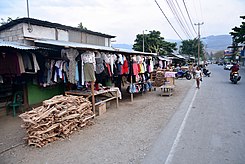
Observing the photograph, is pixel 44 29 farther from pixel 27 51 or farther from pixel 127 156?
pixel 127 156

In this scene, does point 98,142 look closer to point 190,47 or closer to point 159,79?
point 159,79

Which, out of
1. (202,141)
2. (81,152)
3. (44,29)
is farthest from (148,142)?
(44,29)

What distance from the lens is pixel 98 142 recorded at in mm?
4859

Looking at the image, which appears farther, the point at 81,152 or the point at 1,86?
the point at 1,86

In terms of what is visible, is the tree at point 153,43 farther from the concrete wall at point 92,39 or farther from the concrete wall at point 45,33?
the concrete wall at point 45,33

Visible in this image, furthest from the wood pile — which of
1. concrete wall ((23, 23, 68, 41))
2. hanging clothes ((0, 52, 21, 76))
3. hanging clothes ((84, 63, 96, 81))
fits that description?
hanging clothes ((0, 52, 21, 76))

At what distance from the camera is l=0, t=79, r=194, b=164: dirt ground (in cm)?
405

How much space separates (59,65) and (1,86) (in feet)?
8.92

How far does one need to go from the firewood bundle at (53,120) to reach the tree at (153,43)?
28.4m

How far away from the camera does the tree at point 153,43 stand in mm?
33094

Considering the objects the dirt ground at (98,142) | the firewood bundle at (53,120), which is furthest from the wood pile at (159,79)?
the firewood bundle at (53,120)

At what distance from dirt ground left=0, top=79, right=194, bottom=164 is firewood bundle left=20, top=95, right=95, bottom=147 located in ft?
0.69

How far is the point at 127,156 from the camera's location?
4066 millimetres

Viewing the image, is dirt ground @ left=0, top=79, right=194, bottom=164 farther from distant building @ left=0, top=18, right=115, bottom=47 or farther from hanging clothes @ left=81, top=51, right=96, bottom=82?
distant building @ left=0, top=18, right=115, bottom=47
